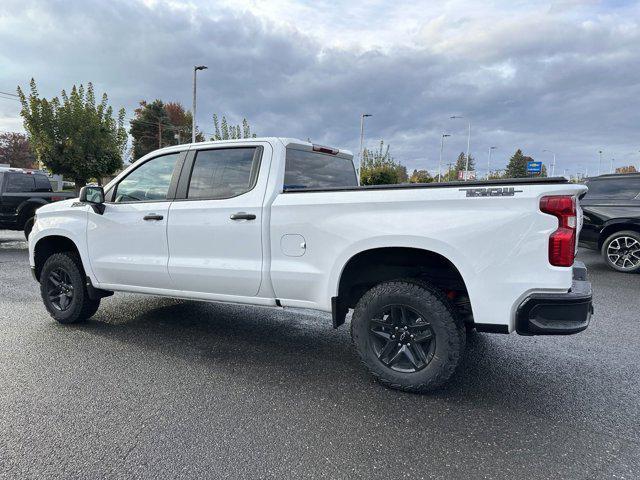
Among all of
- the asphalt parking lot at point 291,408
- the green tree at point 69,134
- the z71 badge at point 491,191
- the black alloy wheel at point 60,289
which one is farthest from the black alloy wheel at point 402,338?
the green tree at point 69,134

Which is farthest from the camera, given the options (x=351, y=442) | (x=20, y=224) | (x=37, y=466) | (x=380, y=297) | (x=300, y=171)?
(x=20, y=224)

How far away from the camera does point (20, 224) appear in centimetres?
1069

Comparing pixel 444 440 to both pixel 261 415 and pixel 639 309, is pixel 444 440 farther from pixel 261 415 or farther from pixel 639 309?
pixel 639 309

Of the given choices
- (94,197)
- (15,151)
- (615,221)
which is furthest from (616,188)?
(15,151)

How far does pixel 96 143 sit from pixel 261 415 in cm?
2420

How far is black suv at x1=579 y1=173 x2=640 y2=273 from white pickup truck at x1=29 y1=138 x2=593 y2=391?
5666 mm

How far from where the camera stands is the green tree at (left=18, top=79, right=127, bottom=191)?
73.4ft

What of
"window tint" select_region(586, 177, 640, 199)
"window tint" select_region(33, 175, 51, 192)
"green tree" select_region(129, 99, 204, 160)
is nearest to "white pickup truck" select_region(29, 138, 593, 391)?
"window tint" select_region(586, 177, 640, 199)

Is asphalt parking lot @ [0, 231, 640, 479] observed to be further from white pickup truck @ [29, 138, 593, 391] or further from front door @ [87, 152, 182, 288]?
front door @ [87, 152, 182, 288]

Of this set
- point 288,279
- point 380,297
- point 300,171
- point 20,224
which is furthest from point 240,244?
point 20,224

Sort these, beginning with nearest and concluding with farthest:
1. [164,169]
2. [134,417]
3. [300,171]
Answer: [134,417] < [300,171] < [164,169]

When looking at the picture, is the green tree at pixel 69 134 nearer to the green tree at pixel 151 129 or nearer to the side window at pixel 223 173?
the side window at pixel 223 173

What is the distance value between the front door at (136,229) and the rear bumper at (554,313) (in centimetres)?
298

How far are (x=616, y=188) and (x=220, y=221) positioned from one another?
7.88 m
